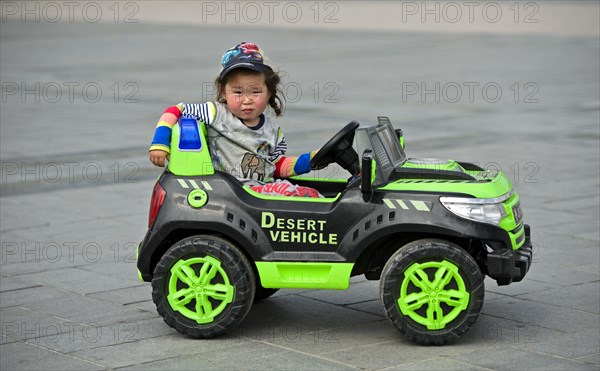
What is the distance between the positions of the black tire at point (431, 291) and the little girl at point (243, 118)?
69 centimetres

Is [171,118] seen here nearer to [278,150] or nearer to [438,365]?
[278,150]

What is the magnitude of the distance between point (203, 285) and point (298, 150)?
244 inches

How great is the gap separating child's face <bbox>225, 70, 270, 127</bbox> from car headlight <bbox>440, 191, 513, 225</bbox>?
111cm

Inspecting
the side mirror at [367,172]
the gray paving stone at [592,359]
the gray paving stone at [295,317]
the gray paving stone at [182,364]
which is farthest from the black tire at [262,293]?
the gray paving stone at [592,359]

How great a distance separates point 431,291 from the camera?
525 centimetres

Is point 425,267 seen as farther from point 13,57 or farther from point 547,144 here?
point 13,57

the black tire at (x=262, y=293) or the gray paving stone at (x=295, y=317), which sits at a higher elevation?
the black tire at (x=262, y=293)

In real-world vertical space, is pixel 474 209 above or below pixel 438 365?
above

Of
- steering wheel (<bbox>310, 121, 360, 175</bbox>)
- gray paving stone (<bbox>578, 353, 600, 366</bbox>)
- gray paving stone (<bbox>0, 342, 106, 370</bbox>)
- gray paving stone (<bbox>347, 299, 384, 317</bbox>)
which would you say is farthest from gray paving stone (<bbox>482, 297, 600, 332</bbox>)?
gray paving stone (<bbox>0, 342, 106, 370</bbox>)

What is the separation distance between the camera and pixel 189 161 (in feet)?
17.9

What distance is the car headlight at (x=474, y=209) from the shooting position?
5223mm

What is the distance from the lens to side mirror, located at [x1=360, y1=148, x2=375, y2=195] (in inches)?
205

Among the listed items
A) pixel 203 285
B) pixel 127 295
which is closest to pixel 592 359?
pixel 203 285

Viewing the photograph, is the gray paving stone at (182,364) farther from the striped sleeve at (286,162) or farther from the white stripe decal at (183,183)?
the striped sleeve at (286,162)
